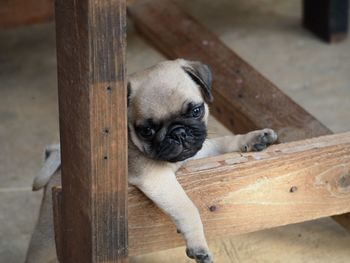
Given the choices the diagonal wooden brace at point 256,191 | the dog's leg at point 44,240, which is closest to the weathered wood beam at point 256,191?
the diagonal wooden brace at point 256,191

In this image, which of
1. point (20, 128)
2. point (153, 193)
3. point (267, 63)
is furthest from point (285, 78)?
point (153, 193)

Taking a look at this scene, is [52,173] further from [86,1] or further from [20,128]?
[20,128]

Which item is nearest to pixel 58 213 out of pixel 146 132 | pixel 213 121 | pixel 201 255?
pixel 146 132

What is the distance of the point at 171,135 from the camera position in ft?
9.59

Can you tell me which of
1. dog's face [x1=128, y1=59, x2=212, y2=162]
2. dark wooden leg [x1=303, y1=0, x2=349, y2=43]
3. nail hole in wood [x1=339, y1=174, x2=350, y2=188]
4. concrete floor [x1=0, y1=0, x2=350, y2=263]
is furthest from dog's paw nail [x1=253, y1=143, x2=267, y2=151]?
dark wooden leg [x1=303, y1=0, x2=349, y2=43]

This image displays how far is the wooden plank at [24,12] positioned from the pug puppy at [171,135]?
9.21ft

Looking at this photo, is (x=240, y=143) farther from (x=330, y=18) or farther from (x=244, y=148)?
(x=330, y=18)

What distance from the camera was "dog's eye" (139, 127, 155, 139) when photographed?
2926mm

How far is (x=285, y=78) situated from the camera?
17.2ft

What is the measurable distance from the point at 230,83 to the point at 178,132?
118cm

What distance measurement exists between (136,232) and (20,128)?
203cm

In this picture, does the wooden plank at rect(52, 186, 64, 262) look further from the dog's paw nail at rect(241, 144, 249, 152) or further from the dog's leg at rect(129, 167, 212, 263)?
the dog's paw nail at rect(241, 144, 249, 152)

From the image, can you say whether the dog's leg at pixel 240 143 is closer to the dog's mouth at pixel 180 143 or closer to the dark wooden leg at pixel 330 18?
the dog's mouth at pixel 180 143

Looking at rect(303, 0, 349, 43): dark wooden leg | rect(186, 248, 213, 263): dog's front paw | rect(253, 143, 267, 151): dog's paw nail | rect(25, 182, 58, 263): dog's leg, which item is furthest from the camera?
rect(303, 0, 349, 43): dark wooden leg
